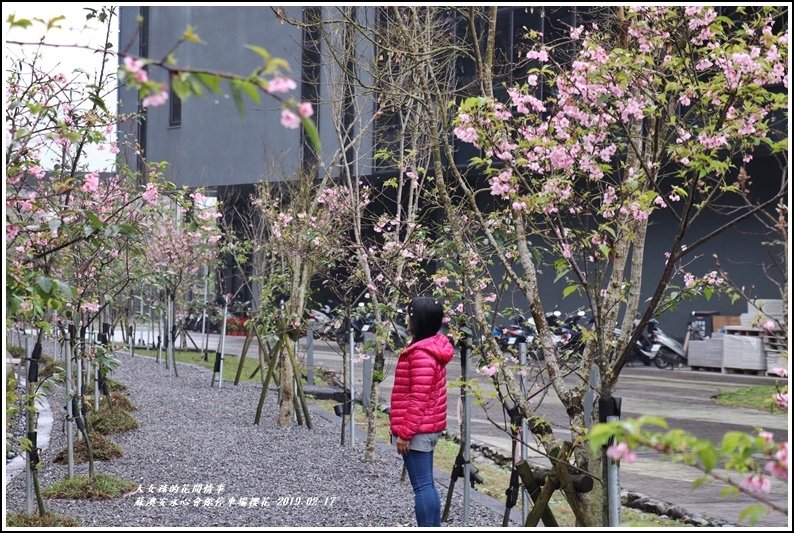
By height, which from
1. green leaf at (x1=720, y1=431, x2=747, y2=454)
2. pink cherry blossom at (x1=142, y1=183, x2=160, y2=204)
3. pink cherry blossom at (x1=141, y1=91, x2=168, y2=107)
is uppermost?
pink cherry blossom at (x1=142, y1=183, x2=160, y2=204)

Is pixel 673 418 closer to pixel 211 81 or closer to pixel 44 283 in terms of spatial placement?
pixel 44 283

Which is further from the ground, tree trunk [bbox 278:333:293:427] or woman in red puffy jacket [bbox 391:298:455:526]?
woman in red puffy jacket [bbox 391:298:455:526]

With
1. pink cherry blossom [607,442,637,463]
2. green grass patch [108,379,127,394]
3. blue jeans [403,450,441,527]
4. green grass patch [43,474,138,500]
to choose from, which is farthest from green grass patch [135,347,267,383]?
pink cherry blossom [607,442,637,463]

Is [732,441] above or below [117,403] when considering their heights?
above

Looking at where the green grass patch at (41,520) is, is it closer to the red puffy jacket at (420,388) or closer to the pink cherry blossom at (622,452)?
the red puffy jacket at (420,388)

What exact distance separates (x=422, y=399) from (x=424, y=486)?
21.1 inches

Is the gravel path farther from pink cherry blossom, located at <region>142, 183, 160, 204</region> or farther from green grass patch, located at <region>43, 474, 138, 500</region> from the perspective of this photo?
pink cherry blossom, located at <region>142, 183, 160, 204</region>

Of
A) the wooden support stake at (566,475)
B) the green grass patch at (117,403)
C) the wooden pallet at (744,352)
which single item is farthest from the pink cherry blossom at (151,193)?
the wooden pallet at (744,352)

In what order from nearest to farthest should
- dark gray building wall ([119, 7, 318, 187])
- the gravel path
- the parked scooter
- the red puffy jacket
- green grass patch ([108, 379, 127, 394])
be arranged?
the red puffy jacket → the gravel path → green grass patch ([108, 379, 127, 394]) → the parked scooter → dark gray building wall ([119, 7, 318, 187])

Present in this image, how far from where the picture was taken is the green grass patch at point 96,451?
9.29 meters

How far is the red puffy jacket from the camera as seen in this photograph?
6082 mm

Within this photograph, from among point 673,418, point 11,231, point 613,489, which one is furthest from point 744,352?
point 11,231

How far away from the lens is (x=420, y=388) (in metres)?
6.09

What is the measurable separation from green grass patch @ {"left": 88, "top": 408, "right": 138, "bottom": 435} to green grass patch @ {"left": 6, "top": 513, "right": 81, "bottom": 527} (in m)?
3.66
